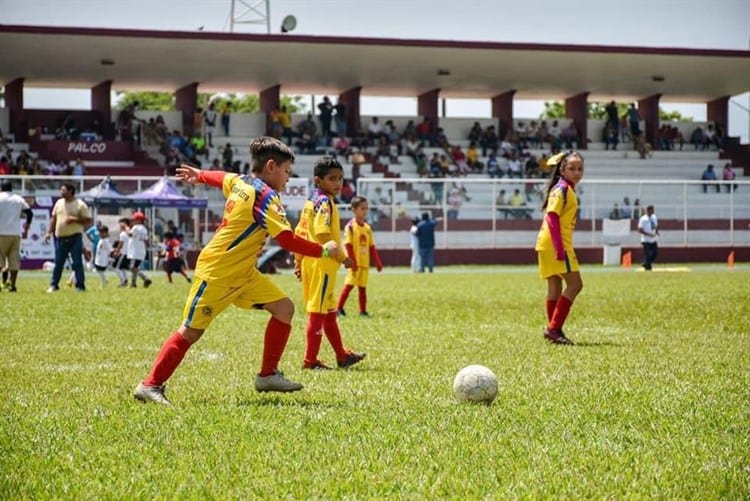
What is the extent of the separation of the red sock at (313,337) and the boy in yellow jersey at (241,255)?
2.00m

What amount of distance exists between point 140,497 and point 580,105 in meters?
52.9

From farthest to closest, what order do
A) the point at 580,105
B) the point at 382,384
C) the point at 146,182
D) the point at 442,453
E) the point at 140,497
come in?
the point at 580,105 < the point at 146,182 < the point at 382,384 < the point at 442,453 < the point at 140,497

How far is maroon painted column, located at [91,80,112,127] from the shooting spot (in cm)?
4959

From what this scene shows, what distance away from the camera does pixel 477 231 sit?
1645 inches

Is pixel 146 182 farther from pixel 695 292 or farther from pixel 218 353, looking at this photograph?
pixel 218 353

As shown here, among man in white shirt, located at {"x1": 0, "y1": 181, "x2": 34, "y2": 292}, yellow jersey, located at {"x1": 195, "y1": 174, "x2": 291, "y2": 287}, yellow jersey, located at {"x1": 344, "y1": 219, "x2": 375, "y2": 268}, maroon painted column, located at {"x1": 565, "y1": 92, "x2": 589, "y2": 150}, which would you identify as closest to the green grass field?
yellow jersey, located at {"x1": 195, "y1": 174, "x2": 291, "y2": 287}

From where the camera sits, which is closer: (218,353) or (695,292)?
(218,353)

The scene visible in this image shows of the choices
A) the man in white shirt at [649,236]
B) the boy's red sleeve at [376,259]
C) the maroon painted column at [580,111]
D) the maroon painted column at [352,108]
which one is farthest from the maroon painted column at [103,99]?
the boy's red sleeve at [376,259]

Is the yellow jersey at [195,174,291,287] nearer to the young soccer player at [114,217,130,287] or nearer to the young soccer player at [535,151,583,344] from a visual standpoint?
the young soccer player at [535,151,583,344]

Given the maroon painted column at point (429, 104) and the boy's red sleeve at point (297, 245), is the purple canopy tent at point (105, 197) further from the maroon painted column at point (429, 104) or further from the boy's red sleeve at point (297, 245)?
the boy's red sleeve at point (297, 245)

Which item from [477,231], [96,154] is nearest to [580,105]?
[477,231]

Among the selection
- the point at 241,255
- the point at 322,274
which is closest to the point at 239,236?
the point at 241,255

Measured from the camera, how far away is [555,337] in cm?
1288

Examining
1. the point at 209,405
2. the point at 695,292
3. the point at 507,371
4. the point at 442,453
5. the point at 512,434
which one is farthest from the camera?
the point at 695,292
